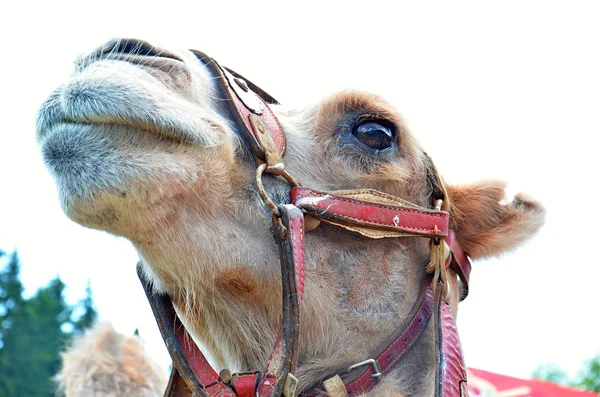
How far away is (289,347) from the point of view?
2457mm

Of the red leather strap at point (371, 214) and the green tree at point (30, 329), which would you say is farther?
the green tree at point (30, 329)

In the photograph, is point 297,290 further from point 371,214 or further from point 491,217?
point 491,217

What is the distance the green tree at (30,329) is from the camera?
25.6 metres

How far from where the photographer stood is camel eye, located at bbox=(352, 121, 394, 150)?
10.0 feet

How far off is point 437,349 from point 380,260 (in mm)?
425

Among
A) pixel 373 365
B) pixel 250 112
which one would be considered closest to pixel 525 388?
pixel 373 365

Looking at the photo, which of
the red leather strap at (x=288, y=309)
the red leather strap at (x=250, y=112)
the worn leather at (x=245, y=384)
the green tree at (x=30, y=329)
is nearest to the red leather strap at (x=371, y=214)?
the red leather strap at (x=288, y=309)

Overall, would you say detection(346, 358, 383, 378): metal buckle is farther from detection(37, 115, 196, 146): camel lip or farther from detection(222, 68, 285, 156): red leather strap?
detection(37, 115, 196, 146): camel lip

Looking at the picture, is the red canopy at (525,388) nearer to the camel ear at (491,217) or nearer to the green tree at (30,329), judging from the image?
the camel ear at (491,217)

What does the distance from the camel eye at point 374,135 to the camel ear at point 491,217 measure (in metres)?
0.56

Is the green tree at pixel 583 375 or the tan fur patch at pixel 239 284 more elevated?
the tan fur patch at pixel 239 284

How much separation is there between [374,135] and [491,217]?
83cm

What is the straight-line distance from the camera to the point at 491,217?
3.50 m

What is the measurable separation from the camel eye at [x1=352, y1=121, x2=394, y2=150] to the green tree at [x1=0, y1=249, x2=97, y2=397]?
22.1m
